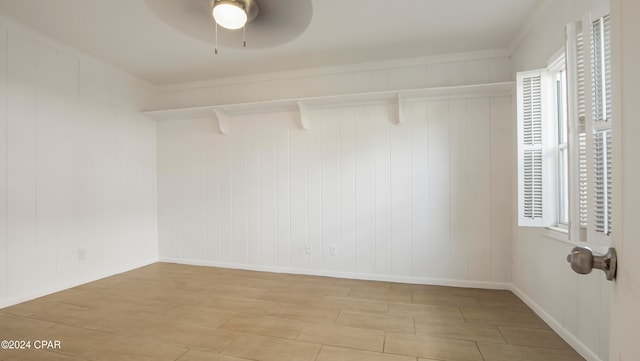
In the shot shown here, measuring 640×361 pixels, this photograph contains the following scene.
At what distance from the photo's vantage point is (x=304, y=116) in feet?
11.3

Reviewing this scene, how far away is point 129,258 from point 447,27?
461 cm

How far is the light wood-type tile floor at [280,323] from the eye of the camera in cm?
187

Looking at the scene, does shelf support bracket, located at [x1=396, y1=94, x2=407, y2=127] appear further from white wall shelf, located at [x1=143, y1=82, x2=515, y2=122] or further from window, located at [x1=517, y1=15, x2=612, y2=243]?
window, located at [x1=517, y1=15, x2=612, y2=243]

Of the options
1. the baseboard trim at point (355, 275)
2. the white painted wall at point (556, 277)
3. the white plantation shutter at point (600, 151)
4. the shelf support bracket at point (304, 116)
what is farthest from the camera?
the shelf support bracket at point (304, 116)

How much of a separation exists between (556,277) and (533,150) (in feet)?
3.26

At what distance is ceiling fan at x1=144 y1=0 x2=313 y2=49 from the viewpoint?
60.9 inches

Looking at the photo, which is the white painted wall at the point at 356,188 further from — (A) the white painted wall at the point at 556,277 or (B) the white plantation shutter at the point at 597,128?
(B) the white plantation shutter at the point at 597,128

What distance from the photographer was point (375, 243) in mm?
3314

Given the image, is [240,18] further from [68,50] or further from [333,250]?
[68,50]

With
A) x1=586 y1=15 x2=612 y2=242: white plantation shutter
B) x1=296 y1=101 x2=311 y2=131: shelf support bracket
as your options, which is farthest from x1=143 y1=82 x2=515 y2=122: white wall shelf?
x1=586 y1=15 x2=612 y2=242: white plantation shutter

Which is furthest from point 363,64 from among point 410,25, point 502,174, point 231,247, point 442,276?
point 231,247

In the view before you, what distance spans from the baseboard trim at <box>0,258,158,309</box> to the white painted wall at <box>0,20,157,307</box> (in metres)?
0.01

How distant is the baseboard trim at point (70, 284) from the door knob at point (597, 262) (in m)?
4.01

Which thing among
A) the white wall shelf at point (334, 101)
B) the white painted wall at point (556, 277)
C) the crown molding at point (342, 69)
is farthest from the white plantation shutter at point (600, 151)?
the crown molding at point (342, 69)
